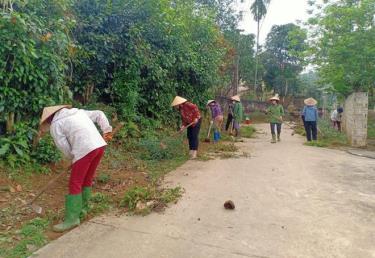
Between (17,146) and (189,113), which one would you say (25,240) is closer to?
(17,146)

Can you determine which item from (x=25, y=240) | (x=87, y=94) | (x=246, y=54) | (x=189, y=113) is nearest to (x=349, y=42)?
(x=189, y=113)

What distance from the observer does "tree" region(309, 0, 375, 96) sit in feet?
40.0

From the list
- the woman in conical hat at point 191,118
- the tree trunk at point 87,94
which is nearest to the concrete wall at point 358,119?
the woman in conical hat at point 191,118

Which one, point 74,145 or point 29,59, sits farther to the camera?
point 29,59

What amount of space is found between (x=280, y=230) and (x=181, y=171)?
10.6ft

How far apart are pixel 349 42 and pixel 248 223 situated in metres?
10.3

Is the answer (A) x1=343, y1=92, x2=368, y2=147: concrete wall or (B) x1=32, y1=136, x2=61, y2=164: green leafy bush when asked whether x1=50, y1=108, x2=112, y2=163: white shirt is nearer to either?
(B) x1=32, y1=136, x2=61, y2=164: green leafy bush

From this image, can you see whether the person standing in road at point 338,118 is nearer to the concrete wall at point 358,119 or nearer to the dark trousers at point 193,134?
the concrete wall at point 358,119

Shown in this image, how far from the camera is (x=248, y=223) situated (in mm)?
4391

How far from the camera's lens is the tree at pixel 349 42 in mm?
12188

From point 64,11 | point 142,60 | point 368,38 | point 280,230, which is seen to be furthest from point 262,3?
point 280,230

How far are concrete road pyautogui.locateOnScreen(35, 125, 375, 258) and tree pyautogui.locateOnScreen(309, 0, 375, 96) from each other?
655 centimetres

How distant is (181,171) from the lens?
281 inches

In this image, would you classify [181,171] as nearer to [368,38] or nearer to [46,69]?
[46,69]
